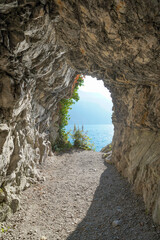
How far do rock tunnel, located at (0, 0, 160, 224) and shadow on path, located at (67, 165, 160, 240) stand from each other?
35 cm

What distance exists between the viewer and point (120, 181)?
5770 millimetres

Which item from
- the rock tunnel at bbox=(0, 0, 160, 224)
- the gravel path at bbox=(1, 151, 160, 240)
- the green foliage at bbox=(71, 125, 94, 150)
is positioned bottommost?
the gravel path at bbox=(1, 151, 160, 240)

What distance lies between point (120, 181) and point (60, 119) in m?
6.68

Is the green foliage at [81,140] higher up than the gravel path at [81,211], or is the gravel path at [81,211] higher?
the green foliage at [81,140]

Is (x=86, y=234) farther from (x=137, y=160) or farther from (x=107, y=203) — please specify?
(x=137, y=160)

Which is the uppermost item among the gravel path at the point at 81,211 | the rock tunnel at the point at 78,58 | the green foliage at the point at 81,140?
the rock tunnel at the point at 78,58

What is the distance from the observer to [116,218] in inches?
146

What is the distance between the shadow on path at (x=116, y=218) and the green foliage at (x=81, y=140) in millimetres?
6429

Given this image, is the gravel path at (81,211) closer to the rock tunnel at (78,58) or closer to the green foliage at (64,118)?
the rock tunnel at (78,58)

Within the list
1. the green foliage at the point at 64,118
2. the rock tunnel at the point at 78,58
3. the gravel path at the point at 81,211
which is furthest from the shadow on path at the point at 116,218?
the green foliage at the point at 64,118

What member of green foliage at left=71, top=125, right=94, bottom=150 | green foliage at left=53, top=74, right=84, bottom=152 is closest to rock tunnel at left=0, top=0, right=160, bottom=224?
green foliage at left=53, top=74, right=84, bottom=152

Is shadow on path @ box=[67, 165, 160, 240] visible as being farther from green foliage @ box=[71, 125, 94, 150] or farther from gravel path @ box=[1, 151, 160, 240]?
green foliage @ box=[71, 125, 94, 150]

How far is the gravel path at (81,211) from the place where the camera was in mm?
3287

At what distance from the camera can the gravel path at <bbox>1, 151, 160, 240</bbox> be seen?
3.29 meters
